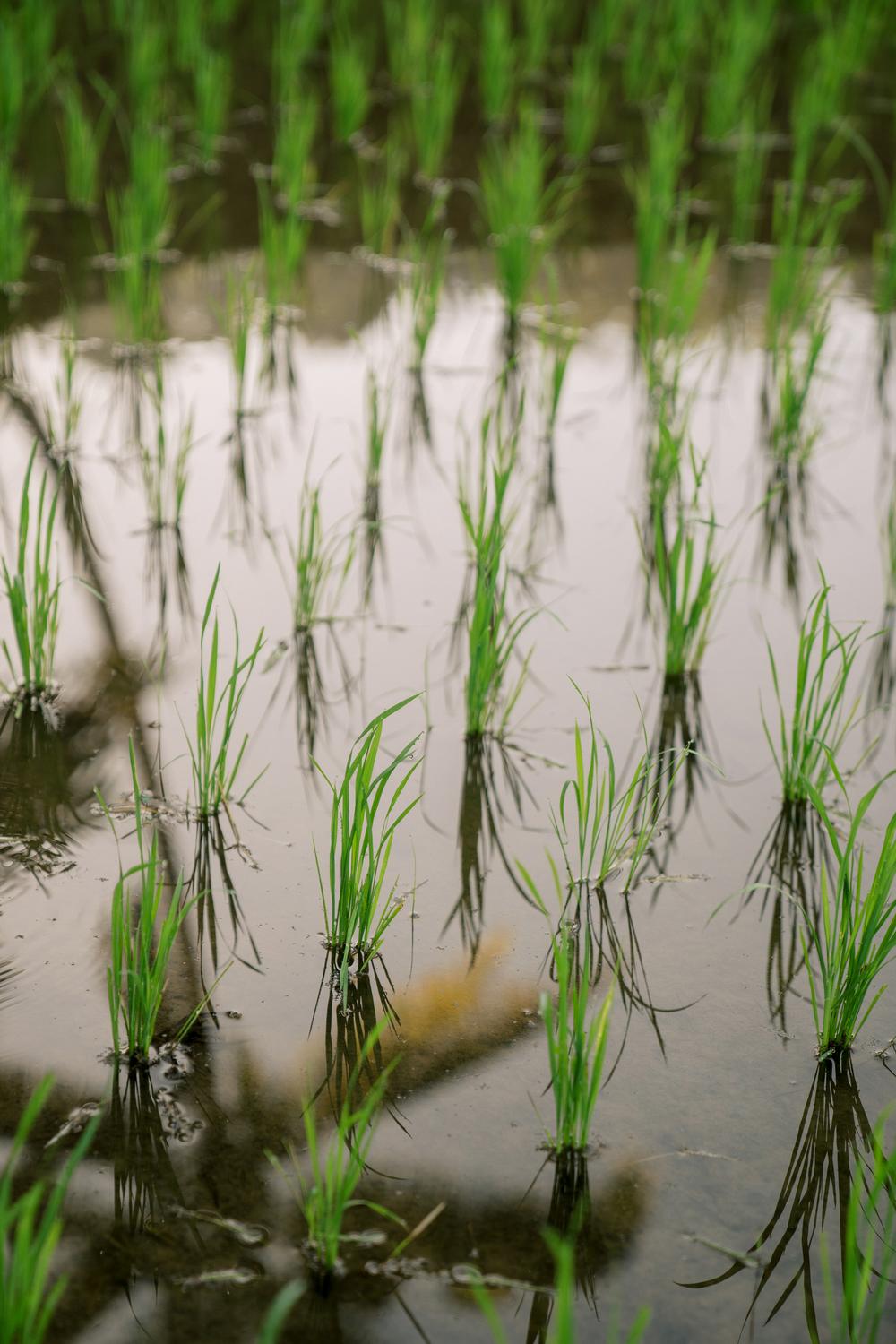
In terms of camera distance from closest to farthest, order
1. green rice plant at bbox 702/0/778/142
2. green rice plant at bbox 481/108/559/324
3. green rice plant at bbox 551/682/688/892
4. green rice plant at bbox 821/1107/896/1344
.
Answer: green rice plant at bbox 821/1107/896/1344 → green rice plant at bbox 551/682/688/892 → green rice plant at bbox 481/108/559/324 → green rice plant at bbox 702/0/778/142

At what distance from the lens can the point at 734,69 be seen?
610 centimetres

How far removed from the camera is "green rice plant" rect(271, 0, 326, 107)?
593 cm

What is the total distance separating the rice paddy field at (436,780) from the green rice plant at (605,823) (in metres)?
0.02

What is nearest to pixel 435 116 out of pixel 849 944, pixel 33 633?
pixel 33 633

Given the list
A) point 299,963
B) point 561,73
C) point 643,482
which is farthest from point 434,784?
point 561,73

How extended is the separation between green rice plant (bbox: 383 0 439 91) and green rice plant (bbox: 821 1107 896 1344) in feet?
19.1

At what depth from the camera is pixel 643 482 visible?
Answer: 356cm

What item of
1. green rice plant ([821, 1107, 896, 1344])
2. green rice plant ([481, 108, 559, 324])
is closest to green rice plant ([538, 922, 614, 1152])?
green rice plant ([821, 1107, 896, 1344])

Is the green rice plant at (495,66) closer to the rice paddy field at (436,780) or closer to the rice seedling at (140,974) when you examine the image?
the rice paddy field at (436,780)

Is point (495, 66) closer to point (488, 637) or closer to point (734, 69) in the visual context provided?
point (734, 69)

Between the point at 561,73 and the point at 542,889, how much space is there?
6629 millimetres

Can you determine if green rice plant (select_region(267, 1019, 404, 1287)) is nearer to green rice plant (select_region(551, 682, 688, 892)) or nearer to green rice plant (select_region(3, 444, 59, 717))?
green rice plant (select_region(551, 682, 688, 892))

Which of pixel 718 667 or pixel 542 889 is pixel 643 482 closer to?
pixel 718 667

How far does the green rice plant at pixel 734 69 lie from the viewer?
20.0 feet
